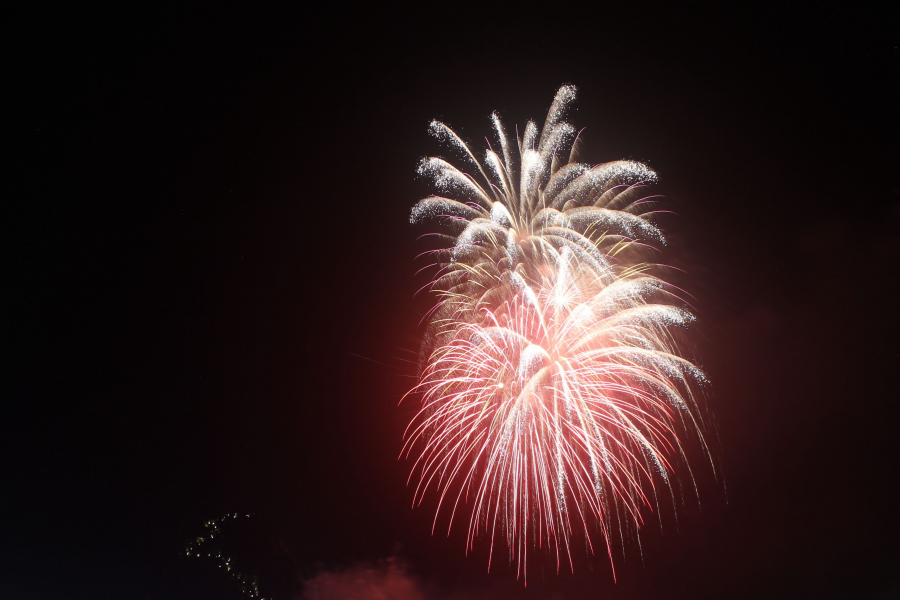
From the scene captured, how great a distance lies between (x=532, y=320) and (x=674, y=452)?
23.9 ft

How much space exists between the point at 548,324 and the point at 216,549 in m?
14.7

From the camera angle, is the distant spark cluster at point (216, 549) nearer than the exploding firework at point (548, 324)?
No

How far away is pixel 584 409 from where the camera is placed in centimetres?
1043

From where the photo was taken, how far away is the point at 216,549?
16688 mm

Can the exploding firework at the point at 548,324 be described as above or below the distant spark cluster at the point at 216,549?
above

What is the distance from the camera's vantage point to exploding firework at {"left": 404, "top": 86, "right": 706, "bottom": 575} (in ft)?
34.1

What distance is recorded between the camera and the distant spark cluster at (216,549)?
16188 millimetres

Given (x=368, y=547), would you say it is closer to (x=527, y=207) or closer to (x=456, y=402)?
(x=456, y=402)

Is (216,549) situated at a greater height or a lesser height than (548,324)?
lesser

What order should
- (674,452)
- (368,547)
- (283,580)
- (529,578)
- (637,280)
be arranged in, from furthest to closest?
(368,547), (283,580), (529,578), (674,452), (637,280)

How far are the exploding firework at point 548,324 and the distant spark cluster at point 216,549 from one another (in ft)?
32.4

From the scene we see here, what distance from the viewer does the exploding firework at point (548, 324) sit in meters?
10.4

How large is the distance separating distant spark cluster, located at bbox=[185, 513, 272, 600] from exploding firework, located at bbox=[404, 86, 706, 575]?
389 inches

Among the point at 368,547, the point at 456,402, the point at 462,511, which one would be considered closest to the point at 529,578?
the point at 462,511
